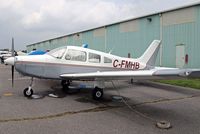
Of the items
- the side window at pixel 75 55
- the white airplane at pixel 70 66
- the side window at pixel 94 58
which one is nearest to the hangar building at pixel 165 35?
the white airplane at pixel 70 66

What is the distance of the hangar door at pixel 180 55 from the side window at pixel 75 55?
392 inches

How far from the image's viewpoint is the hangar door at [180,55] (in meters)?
17.2

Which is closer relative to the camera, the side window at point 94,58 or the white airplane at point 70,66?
the white airplane at point 70,66

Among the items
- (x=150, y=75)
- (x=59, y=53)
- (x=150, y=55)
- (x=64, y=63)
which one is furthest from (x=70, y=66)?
(x=150, y=55)

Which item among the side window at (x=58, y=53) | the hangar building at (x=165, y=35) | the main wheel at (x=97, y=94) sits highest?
the hangar building at (x=165, y=35)

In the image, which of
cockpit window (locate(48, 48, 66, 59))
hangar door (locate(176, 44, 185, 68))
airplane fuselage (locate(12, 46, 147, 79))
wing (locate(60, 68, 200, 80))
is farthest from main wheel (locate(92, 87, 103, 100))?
hangar door (locate(176, 44, 185, 68))

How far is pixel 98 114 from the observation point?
21.5ft

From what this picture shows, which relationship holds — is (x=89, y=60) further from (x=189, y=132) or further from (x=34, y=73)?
(x=189, y=132)

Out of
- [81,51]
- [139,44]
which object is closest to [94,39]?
[139,44]

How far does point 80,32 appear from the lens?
35.5 metres

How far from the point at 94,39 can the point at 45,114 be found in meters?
24.3

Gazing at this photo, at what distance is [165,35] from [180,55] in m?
2.11

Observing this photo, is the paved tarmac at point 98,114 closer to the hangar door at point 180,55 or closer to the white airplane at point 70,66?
the white airplane at point 70,66

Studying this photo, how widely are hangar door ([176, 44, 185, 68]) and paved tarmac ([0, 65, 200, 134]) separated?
8.25m
